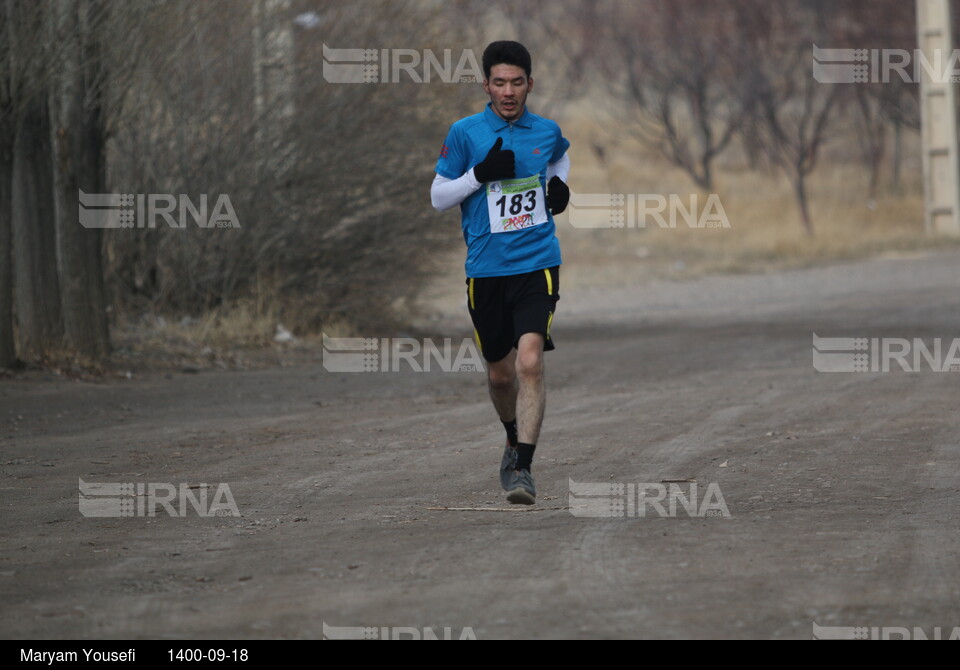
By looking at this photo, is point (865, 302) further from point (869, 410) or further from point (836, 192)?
point (836, 192)

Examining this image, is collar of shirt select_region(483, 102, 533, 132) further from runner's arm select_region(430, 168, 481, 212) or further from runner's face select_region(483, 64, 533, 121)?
runner's arm select_region(430, 168, 481, 212)

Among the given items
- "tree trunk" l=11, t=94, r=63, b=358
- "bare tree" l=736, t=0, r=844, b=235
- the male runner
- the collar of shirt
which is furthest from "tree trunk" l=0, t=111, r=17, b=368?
"bare tree" l=736, t=0, r=844, b=235

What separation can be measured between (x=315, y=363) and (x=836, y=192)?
2615 cm

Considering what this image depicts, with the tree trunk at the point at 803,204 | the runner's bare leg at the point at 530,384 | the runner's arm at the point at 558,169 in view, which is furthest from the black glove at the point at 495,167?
the tree trunk at the point at 803,204

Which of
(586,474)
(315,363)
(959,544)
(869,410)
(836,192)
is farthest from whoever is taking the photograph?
(836,192)

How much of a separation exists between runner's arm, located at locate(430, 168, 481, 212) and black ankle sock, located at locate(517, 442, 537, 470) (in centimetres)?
126

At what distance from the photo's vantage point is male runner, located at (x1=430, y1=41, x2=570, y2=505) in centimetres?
712

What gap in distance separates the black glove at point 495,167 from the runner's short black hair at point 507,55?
1.54ft

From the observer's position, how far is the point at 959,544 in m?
6.04

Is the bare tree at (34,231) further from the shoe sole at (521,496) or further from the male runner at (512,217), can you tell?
the shoe sole at (521,496)

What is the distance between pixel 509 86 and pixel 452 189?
59cm

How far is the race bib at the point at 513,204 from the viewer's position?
7.20 meters

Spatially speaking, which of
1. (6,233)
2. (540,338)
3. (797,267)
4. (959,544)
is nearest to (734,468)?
(540,338)

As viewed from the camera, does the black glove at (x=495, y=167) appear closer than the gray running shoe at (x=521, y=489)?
No
